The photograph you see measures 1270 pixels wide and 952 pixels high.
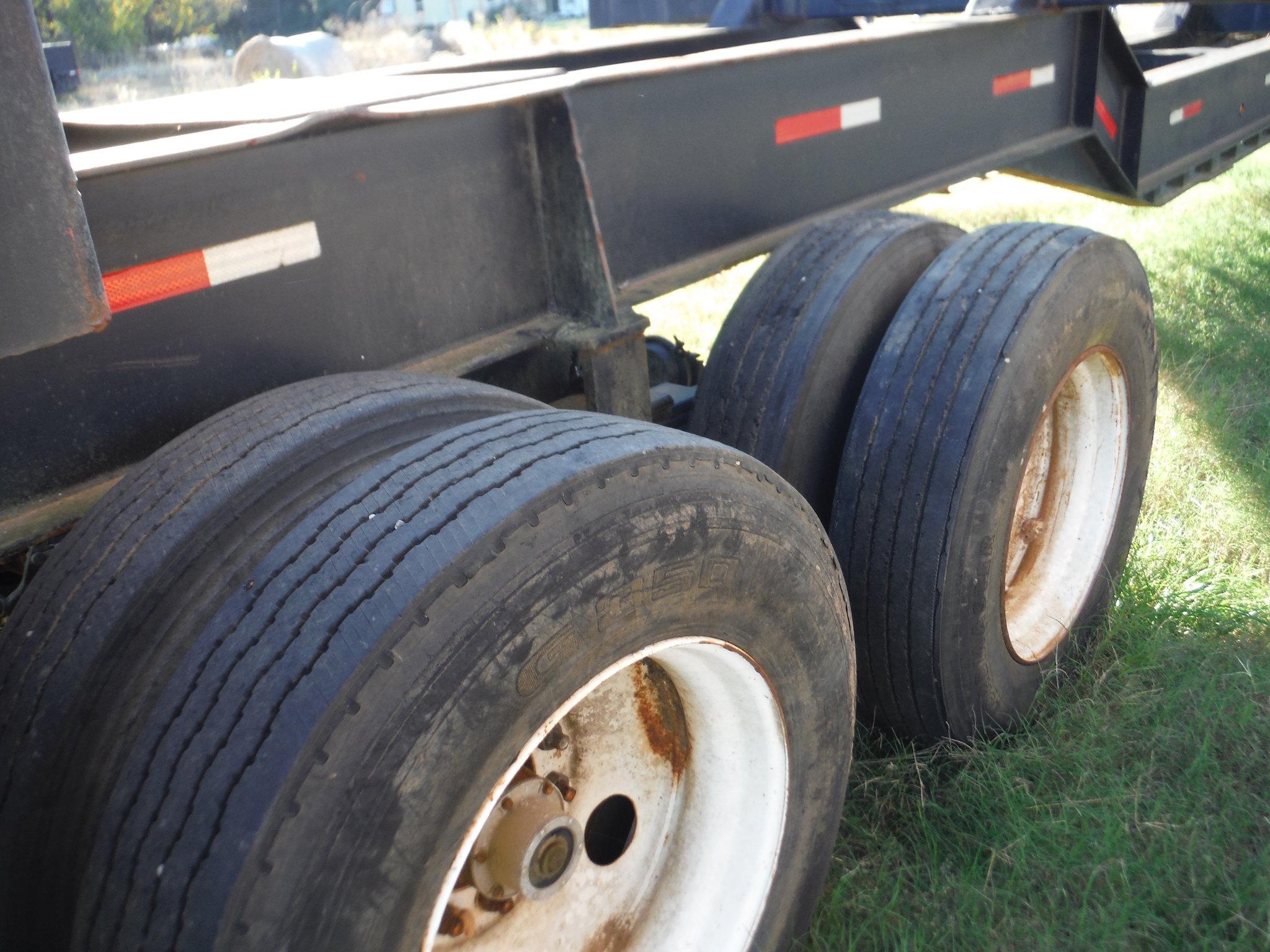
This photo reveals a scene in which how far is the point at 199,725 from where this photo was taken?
1207mm

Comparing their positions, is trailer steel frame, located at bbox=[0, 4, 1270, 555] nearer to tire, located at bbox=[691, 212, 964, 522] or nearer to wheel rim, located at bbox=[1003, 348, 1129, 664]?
tire, located at bbox=[691, 212, 964, 522]

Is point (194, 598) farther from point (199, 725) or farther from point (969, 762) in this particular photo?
point (969, 762)

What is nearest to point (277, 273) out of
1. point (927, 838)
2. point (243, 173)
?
point (243, 173)

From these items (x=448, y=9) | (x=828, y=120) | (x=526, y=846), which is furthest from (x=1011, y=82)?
(x=448, y=9)

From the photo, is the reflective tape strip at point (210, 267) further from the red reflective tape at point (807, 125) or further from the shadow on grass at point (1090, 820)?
the shadow on grass at point (1090, 820)

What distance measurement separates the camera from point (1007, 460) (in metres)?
2.13

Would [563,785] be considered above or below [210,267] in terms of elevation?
below

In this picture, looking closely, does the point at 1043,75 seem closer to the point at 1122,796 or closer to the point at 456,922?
the point at 1122,796

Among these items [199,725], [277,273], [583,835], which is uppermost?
[277,273]

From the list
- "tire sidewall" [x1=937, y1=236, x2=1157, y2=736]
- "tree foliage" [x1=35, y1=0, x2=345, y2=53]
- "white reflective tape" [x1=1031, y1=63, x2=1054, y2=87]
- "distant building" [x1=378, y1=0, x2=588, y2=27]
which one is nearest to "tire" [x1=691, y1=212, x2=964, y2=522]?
"tire sidewall" [x1=937, y1=236, x2=1157, y2=736]

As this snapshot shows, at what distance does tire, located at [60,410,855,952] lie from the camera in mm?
1103

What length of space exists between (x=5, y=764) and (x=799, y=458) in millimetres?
1460

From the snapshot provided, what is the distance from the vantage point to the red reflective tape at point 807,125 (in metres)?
2.52

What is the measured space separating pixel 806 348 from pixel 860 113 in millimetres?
830
